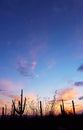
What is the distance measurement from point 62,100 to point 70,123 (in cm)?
1840

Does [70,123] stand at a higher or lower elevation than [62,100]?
lower

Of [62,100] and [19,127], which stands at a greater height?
[62,100]

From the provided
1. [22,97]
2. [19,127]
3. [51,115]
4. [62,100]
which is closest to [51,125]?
[19,127]

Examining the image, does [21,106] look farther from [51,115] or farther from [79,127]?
[79,127]

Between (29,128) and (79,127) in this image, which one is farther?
(29,128)

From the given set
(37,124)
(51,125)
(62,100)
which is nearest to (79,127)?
(51,125)

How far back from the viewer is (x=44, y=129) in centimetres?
1755

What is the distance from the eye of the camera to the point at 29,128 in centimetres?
1816

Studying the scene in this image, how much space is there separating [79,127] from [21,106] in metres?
12.0

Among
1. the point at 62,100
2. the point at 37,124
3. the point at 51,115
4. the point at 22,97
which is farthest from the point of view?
the point at 62,100

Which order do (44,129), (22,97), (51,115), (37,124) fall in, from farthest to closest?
1. (22,97)
2. (51,115)
3. (37,124)
4. (44,129)

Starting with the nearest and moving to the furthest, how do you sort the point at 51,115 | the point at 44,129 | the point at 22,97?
1. the point at 44,129
2. the point at 51,115
3. the point at 22,97

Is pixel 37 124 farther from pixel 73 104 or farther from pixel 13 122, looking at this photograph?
pixel 73 104

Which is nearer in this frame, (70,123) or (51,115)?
(70,123)
